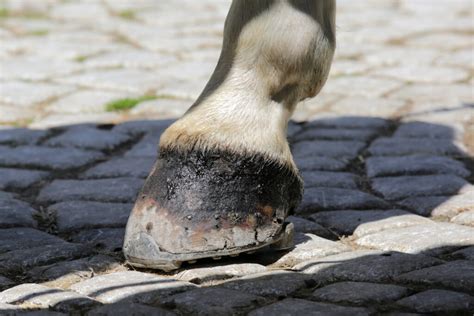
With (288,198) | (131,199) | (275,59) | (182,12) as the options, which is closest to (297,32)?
(275,59)

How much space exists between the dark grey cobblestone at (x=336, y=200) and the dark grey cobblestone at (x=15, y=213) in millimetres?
818

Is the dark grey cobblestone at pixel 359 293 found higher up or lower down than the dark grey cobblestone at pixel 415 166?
higher up

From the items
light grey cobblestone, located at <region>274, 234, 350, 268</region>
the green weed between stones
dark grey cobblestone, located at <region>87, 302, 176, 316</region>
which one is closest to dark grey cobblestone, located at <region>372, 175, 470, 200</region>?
light grey cobblestone, located at <region>274, 234, 350, 268</region>

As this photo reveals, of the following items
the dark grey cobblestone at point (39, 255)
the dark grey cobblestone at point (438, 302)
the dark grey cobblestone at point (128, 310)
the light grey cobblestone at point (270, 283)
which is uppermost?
the dark grey cobblestone at point (438, 302)

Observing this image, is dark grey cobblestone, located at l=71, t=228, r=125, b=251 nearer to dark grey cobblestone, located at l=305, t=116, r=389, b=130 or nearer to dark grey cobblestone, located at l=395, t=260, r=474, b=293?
dark grey cobblestone, located at l=395, t=260, r=474, b=293

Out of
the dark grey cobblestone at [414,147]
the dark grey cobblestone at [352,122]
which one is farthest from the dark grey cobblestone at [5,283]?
the dark grey cobblestone at [352,122]

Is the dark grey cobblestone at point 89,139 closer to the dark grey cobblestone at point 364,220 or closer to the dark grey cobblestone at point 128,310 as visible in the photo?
the dark grey cobblestone at point 364,220

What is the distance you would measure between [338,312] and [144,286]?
49 centimetres

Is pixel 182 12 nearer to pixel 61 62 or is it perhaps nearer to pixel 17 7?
pixel 17 7

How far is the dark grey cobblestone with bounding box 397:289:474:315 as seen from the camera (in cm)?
213

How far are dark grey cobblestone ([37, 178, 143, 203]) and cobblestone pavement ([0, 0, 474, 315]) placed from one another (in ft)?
0.04

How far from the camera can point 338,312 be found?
213 centimetres

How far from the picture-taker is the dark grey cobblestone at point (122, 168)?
3.50 metres

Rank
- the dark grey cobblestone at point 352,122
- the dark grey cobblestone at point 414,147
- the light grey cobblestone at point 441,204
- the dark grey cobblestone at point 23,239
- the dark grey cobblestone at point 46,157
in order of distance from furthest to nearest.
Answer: the dark grey cobblestone at point 352,122
the dark grey cobblestone at point 414,147
the dark grey cobblestone at point 46,157
the light grey cobblestone at point 441,204
the dark grey cobblestone at point 23,239
